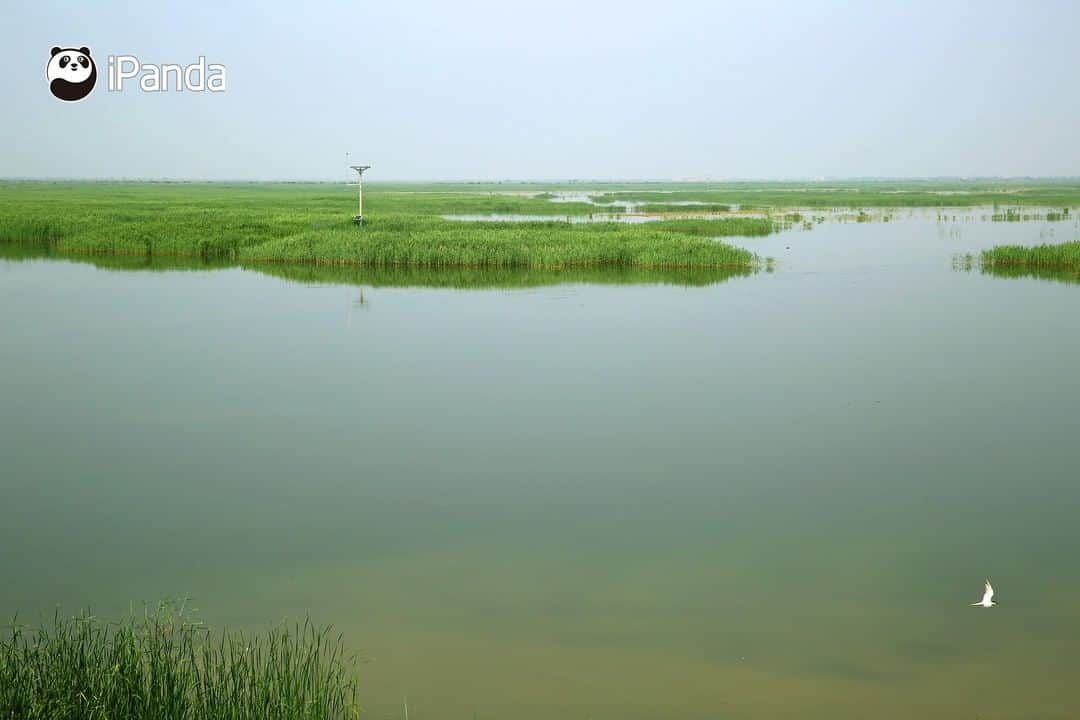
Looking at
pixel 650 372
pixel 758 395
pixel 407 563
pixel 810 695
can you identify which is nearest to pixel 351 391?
pixel 650 372

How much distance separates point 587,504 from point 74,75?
1473 centimetres

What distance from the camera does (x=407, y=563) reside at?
5188 millimetres

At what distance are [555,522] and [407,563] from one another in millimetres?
931

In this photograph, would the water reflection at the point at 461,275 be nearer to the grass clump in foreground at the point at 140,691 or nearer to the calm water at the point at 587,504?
the calm water at the point at 587,504

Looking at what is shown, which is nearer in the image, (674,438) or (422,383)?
(674,438)

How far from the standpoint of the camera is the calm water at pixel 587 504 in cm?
424

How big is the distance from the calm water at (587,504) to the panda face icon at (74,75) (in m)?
6.70

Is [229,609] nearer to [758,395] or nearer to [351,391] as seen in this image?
[351,391]

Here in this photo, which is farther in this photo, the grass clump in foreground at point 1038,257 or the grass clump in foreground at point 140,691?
the grass clump in foreground at point 1038,257

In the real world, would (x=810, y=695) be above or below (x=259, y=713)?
below

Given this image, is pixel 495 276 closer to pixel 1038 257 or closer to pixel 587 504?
pixel 1038 257

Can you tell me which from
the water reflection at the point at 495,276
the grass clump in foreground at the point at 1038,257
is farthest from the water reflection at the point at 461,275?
the grass clump in foreground at the point at 1038,257

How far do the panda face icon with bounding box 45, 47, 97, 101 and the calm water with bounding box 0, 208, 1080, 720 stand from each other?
6702 millimetres

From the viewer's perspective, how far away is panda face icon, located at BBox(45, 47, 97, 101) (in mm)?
16933
